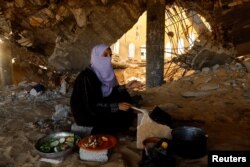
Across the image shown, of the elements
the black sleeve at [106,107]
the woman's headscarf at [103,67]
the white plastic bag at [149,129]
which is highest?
the woman's headscarf at [103,67]

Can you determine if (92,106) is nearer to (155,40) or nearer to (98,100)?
(98,100)

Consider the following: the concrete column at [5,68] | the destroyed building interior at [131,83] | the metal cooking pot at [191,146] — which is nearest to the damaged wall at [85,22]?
the destroyed building interior at [131,83]

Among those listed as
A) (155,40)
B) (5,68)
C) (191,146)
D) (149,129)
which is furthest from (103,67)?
(5,68)

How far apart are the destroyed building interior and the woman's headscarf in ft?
1.91

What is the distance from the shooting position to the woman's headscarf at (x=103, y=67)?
365cm

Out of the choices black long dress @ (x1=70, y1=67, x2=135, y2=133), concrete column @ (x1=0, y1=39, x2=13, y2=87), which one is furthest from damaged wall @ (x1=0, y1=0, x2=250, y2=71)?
black long dress @ (x1=70, y1=67, x2=135, y2=133)

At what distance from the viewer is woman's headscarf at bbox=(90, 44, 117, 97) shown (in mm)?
3650

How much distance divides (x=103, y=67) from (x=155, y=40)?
2.98m

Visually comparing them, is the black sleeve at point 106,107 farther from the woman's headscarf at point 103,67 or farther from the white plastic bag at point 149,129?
the white plastic bag at point 149,129

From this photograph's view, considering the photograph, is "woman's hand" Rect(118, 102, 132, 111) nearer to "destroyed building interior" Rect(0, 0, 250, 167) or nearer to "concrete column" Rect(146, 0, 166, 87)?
"destroyed building interior" Rect(0, 0, 250, 167)

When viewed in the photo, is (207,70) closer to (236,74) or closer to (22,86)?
(236,74)

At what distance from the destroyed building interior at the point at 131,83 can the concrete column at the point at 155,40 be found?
0.8 inches

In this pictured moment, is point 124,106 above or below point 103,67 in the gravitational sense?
below

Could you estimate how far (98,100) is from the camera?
12.1 ft
